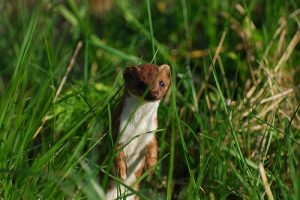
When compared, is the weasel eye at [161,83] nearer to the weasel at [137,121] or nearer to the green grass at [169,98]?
the weasel at [137,121]

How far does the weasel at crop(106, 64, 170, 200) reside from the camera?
123 inches

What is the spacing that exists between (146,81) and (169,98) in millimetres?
1251

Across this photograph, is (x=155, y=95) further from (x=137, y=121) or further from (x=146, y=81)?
(x=137, y=121)

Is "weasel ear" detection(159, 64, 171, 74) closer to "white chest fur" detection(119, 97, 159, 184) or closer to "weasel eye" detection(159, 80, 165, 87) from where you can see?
"weasel eye" detection(159, 80, 165, 87)

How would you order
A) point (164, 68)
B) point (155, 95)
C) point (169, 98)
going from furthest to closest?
point (169, 98)
point (164, 68)
point (155, 95)

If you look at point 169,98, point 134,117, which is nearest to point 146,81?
point 134,117

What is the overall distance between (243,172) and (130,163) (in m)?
0.67

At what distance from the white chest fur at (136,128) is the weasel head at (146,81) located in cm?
8

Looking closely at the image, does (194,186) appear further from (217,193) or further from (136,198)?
(136,198)

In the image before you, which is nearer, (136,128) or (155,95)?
(155,95)

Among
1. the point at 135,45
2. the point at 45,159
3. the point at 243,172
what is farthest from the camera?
the point at 135,45

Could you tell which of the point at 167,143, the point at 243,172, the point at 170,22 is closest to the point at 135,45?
the point at 170,22

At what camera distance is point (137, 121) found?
324cm

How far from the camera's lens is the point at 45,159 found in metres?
2.77
